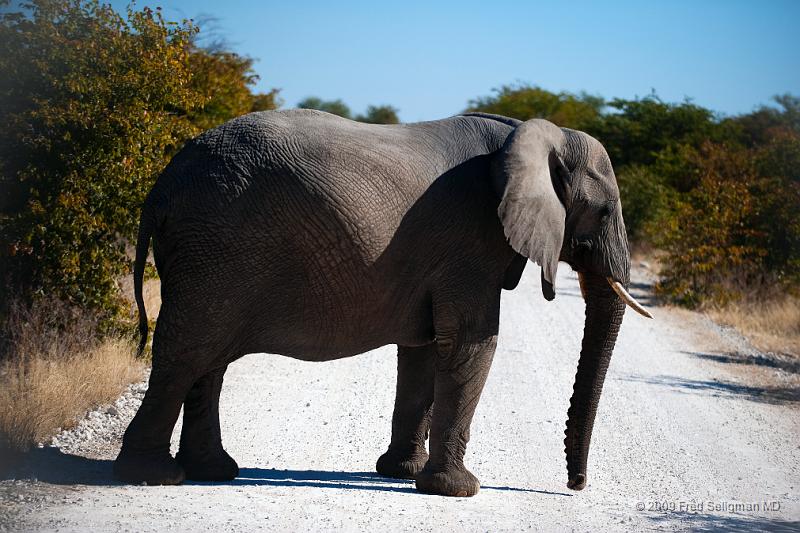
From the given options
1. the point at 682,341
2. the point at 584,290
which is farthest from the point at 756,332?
the point at 584,290

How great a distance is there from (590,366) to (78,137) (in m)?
5.50

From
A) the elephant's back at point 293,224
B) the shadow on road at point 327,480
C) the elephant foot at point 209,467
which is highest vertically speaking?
the elephant's back at point 293,224

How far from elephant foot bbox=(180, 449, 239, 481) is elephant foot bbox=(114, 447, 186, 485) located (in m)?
0.32

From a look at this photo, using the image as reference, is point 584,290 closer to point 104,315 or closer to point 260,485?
point 260,485

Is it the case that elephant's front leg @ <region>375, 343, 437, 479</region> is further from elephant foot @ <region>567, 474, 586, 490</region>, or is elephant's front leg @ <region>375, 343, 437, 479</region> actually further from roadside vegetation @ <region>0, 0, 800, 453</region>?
roadside vegetation @ <region>0, 0, 800, 453</region>

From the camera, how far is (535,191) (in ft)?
24.2

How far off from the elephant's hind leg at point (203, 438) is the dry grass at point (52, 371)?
1.32 metres

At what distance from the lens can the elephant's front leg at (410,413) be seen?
326 inches

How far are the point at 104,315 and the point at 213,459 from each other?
13.0 feet

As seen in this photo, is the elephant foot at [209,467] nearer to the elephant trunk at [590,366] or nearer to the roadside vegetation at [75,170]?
the roadside vegetation at [75,170]

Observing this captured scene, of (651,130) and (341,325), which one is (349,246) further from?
(651,130)

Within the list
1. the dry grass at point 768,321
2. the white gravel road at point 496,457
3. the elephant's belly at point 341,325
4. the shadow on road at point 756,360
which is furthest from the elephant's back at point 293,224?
the dry grass at point 768,321

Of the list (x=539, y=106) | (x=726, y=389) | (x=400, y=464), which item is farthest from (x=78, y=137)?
(x=539, y=106)

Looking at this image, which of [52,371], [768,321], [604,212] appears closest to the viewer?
[604,212]
